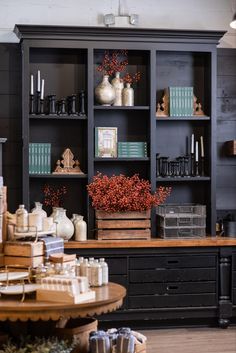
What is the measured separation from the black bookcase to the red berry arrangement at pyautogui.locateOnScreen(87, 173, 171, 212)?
0.18m

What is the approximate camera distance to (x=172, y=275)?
214 inches

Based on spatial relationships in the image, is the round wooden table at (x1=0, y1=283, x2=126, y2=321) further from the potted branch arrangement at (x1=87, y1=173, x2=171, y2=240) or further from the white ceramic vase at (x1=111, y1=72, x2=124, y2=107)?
the white ceramic vase at (x1=111, y1=72, x2=124, y2=107)

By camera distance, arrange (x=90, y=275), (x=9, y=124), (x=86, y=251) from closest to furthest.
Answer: (x=90, y=275)
(x=86, y=251)
(x=9, y=124)

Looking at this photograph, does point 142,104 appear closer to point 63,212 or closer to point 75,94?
point 75,94

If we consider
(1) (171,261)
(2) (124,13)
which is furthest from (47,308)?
(2) (124,13)

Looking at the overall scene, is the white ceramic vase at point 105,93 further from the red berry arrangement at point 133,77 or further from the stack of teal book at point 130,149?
the stack of teal book at point 130,149

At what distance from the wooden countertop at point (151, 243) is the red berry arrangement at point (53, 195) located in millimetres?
563

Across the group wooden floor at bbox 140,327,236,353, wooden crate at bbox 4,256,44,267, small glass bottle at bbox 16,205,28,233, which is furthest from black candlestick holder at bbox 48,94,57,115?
wooden crate at bbox 4,256,44,267

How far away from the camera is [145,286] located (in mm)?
5398

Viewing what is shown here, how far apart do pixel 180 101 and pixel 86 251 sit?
1.61 metres

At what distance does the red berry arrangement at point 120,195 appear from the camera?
17.4 ft

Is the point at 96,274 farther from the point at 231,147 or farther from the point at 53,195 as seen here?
the point at 231,147

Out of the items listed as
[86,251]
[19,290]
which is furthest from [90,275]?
[86,251]

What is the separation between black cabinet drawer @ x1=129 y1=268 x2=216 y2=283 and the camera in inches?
212
